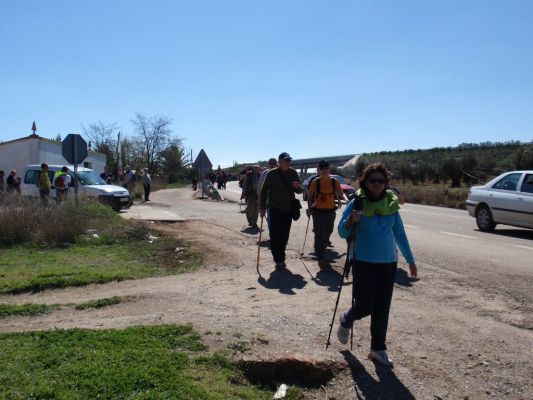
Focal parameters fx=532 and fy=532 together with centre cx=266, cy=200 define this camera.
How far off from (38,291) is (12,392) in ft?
14.4

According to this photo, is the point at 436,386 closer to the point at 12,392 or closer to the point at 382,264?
the point at 382,264

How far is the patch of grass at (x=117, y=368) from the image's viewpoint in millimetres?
3748

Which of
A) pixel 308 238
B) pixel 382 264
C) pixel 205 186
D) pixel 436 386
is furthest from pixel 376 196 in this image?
pixel 205 186

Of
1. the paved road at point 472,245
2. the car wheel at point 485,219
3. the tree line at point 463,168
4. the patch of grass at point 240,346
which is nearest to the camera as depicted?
the patch of grass at point 240,346

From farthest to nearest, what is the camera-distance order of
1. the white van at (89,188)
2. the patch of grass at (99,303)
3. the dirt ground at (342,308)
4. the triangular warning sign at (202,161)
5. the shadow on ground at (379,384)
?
the triangular warning sign at (202,161) → the white van at (89,188) → the patch of grass at (99,303) → the dirt ground at (342,308) → the shadow on ground at (379,384)

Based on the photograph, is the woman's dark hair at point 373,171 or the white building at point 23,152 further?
the white building at point 23,152

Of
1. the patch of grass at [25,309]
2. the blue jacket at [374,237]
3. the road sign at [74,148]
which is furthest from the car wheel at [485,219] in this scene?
the patch of grass at [25,309]

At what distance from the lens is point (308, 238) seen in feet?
39.5

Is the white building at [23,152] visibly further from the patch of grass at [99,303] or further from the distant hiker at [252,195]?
the patch of grass at [99,303]

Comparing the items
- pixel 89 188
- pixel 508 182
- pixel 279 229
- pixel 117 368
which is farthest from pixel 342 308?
pixel 89 188

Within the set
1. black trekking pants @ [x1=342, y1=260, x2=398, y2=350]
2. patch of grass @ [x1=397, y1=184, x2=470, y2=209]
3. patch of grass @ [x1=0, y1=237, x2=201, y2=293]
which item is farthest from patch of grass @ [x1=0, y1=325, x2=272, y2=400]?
patch of grass @ [x1=397, y1=184, x2=470, y2=209]

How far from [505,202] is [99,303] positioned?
10.6 m

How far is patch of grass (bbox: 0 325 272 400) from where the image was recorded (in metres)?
3.75

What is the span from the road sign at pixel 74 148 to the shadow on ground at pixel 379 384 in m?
11.9
